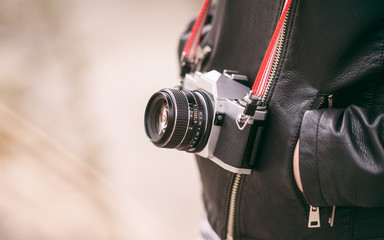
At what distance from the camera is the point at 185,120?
50 centimetres

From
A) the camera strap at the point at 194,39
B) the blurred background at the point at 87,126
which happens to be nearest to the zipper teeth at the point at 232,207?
the camera strap at the point at 194,39

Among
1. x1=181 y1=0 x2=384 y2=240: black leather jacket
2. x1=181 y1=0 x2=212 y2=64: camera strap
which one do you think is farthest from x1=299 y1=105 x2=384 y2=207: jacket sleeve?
x1=181 y1=0 x2=212 y2=64: camera strap

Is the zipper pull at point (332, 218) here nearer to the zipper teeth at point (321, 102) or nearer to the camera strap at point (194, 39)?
the zipper teeth at point (321, 102)

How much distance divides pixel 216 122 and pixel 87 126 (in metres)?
0.94

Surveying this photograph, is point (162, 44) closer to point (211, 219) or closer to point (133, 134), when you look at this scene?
point (133, 134)

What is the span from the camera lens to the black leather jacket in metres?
0.09

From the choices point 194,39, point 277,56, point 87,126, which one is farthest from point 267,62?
point 87,126

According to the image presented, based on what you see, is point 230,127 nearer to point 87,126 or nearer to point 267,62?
point 267,62

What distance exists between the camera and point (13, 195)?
3.71 feet

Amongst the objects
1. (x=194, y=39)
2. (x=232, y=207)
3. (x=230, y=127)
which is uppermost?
(x=194, y=39)

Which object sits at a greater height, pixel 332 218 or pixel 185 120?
pixel 185 120

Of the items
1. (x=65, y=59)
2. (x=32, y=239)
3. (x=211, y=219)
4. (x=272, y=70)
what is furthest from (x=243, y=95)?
(x=65, y=59)

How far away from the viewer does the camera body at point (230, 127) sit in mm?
485

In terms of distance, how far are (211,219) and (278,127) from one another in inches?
9.5
